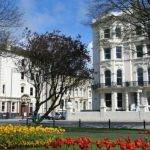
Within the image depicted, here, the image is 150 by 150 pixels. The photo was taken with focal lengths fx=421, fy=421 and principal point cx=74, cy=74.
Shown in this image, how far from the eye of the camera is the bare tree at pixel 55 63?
117 feet

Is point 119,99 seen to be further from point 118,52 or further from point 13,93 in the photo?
point 13,93

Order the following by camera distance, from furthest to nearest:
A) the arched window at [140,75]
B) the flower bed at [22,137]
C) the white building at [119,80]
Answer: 1. the arched window at [140,75]
2. the white building at [119,80]
3. the flower bed at [22,137]

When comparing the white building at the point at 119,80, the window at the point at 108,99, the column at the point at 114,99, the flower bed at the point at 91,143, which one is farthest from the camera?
the window at the point at 108,99

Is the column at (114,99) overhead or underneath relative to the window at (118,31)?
underneath

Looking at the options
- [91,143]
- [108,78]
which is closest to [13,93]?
[108,78]

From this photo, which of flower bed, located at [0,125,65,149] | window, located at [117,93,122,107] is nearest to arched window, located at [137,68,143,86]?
window, located at [117,93,122,107]

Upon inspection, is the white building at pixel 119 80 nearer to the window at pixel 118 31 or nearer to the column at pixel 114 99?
the column at pixel 114 99

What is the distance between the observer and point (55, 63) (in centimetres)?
3603

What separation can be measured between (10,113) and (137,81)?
27.8m

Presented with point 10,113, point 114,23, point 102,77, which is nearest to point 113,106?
point 102,77

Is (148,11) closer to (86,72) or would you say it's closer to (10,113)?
(86,72)

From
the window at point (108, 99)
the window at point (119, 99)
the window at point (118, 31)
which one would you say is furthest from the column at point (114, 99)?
the window at point (118, 31)

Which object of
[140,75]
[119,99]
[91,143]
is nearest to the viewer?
[91,143]

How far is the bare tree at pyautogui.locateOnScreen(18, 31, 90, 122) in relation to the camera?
3572cm
